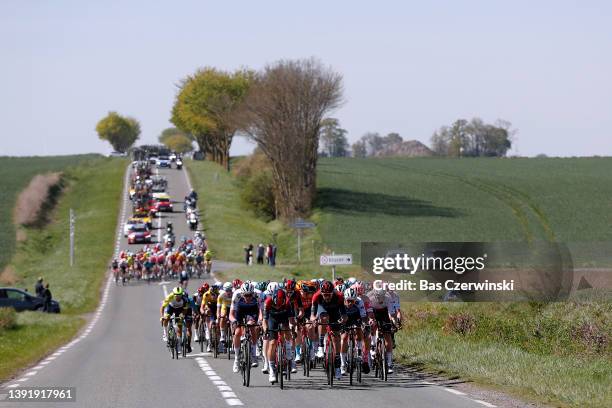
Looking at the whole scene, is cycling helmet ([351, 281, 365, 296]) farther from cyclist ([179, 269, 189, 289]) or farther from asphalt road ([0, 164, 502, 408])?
cyclist ([179, 269, 189, 289])

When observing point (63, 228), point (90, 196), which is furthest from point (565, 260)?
point (90, 196)

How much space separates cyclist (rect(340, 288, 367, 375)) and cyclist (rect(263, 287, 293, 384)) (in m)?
1.07

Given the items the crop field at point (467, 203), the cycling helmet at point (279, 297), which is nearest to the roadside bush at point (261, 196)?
the crop field at point (467, 203)

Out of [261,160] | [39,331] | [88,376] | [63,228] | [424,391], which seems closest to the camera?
[424,391]

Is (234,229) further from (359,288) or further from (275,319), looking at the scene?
(275,319)

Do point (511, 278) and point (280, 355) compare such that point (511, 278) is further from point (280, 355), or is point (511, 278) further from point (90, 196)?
point (90, 196)

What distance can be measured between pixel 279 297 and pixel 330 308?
103 centimetres

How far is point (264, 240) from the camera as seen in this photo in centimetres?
8469

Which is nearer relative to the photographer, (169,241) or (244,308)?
(244,308)

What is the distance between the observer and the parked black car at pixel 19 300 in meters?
46.8

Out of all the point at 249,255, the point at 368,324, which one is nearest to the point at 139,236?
the point at 249,255

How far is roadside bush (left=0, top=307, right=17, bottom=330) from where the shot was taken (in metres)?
37.1

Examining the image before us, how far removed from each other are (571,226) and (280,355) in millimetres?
65408

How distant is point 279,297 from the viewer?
68.2 ft
